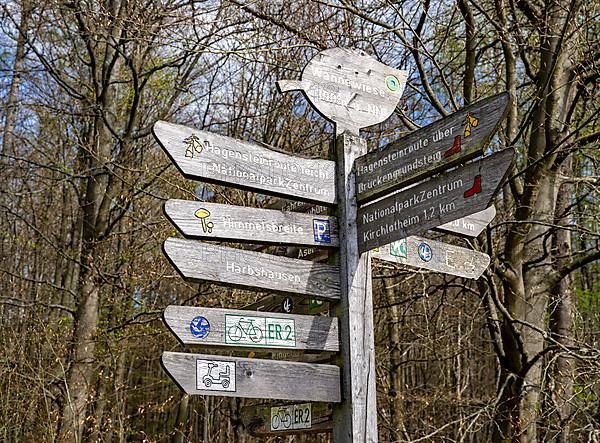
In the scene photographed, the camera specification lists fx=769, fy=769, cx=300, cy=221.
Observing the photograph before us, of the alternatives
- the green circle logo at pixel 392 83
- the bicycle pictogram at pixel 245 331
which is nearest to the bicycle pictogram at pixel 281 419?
the bicycle pictogram at pixel 245 331

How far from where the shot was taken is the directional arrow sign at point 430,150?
3311 mm

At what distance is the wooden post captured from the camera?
358cm

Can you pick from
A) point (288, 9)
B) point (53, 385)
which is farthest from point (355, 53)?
point (53, 385)

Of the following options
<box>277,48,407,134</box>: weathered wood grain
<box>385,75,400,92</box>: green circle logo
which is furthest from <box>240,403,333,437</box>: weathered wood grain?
<box>385,75,400,92</box>: green circle logo

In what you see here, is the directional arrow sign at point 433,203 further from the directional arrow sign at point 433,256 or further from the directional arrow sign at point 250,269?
the directional arrow sign at point 250,269

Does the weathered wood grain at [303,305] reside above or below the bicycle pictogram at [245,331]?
above

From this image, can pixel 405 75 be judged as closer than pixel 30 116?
Yes

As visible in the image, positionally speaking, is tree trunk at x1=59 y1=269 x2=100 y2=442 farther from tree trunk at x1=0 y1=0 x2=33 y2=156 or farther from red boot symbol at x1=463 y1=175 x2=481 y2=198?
red boot symbol at x1=463 y1=175 x2=481 y2=198

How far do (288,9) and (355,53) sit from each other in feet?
14.8

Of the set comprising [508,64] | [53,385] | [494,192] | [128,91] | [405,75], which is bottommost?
[53,385]

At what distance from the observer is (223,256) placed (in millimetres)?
3465

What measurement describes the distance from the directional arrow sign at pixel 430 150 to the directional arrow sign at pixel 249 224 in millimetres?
267

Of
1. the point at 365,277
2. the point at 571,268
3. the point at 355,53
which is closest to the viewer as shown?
the point at 365,277

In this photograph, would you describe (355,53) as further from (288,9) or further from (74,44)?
(74,44)
